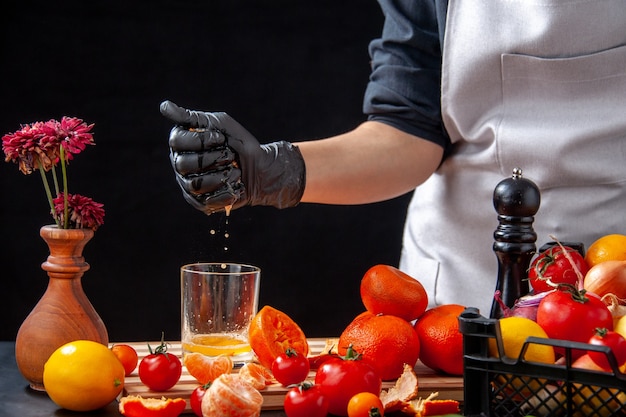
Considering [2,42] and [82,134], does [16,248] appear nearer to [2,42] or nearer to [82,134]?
[2,42]

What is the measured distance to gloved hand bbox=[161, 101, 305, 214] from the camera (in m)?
1.10

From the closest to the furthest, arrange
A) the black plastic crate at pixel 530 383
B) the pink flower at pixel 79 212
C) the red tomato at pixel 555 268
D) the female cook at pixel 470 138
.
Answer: the black plastic crate at pixel 530 383, the red tomato at pixel 555 268, the pink flower at pixel 79 212, the female cook at pixel 470 138

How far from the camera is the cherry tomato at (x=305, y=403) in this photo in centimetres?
79

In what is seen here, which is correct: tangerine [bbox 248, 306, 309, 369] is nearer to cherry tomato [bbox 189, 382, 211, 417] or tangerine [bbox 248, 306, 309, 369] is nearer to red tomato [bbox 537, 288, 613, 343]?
cherry tomato [bbox 189, 382, 211, 417]

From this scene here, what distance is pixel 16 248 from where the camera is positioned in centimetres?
208

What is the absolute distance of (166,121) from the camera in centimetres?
211

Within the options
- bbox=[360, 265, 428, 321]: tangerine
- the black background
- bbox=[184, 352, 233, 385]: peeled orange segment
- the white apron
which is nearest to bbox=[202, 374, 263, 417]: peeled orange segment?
bbox=[184, 352, 233, 385]: peeled orange segment

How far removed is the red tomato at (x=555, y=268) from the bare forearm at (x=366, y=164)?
47 cm

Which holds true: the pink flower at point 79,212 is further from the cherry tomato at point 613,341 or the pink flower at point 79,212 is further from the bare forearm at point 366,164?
the cherry tomato at point 613,341

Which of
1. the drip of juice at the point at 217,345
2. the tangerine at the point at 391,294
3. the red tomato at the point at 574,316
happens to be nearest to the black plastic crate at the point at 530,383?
the red tomato at the point at 574,316

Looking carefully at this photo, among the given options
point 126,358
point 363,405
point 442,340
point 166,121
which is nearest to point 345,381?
point 363,405

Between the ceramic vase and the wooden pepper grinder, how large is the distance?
470 mm

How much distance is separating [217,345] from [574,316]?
453 mm

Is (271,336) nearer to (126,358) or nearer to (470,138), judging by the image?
(126,358)
